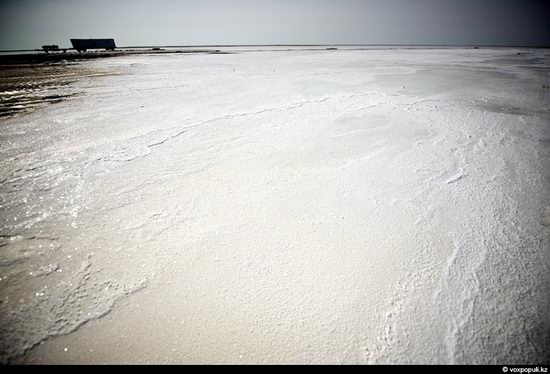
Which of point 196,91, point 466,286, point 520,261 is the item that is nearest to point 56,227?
point 466,286

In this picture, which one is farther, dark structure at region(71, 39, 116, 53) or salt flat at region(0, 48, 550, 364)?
dark structure at region(71, 39, 116, 53)

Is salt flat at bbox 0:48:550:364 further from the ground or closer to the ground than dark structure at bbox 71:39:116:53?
closer to the ground

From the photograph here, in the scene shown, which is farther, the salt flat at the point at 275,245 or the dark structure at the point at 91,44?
the dark structure at the point at 91,44

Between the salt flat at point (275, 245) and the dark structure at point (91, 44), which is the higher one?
the dark structure at point (91, 44)

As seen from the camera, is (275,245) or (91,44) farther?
(91,44)

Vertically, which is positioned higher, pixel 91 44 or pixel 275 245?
pixel 91 44
